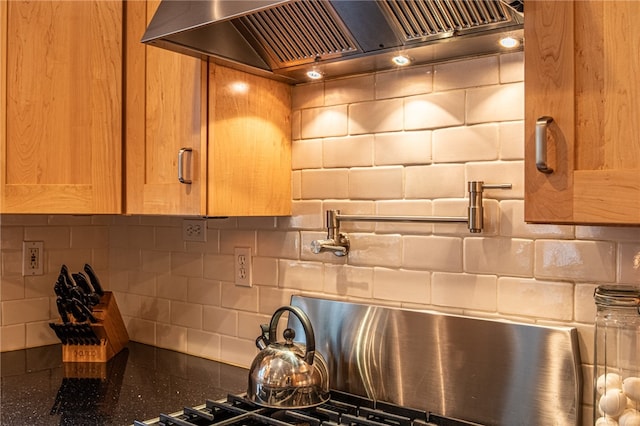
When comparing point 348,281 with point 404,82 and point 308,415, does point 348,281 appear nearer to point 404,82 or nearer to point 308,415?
point 308,415

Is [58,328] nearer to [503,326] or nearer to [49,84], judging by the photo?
[49,84]

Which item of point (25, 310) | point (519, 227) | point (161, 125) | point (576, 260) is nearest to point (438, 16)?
point (519, 227)

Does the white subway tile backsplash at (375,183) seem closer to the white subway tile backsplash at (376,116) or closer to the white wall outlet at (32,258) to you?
the white subway tile backsplash at (376,116)

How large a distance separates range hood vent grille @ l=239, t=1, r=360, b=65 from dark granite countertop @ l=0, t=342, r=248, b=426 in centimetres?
94

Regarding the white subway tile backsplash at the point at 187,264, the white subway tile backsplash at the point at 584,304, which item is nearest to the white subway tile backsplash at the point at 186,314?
the white subway tile backsplash at the point at 187,264

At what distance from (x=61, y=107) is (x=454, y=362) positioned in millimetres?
1314

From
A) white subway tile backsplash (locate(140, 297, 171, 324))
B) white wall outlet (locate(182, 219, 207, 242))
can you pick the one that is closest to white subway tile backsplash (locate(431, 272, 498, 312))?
white wall outlet (locate(182, 219, 207, 242))

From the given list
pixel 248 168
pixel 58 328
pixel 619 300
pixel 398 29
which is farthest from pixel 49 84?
pixel 619 300

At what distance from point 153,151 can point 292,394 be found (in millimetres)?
796

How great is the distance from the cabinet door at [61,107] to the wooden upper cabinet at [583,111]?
126 cm

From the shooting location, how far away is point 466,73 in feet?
4.77

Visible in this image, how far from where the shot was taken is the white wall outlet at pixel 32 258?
2.20 meters

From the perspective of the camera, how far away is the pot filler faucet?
4.56 feet

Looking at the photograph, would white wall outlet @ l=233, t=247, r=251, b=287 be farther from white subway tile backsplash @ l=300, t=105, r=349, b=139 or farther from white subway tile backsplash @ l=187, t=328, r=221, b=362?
white subway tile backsplash @ l=300, t=105, r=349, b=139
